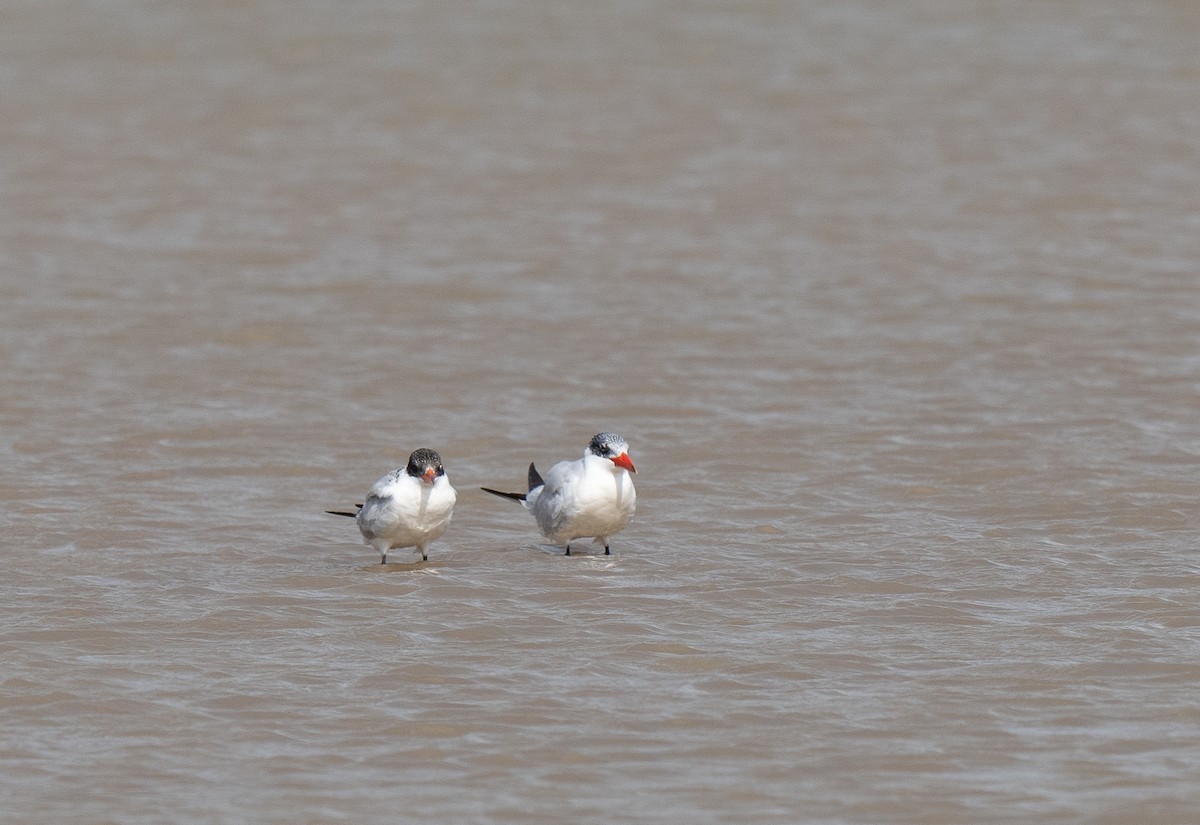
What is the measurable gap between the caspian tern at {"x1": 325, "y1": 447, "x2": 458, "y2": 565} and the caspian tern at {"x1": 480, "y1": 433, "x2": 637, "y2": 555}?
21.6 inches

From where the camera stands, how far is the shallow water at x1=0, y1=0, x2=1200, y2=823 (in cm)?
718

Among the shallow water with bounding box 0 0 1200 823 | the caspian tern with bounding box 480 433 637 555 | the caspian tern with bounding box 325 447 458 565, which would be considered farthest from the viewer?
the caspian tern with bounding box 480 433 637 555

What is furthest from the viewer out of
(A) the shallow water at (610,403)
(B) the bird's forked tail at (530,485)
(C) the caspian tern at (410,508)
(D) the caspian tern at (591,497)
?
(B) the bird's forked tail at (530,485)

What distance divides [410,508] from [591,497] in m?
0.94

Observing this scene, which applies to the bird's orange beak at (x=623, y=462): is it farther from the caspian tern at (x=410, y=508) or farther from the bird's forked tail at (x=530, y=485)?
the caspian tern at (x=410, y=508)

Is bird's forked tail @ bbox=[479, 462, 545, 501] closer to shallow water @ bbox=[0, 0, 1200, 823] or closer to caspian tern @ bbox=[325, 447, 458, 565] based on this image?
shallow water @ bbox=[0, 0, 1200, 823]

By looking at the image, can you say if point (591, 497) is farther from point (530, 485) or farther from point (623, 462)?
point (530, 485)

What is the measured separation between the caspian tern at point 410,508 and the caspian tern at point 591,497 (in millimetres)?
550

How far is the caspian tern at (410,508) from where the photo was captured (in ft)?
31.9

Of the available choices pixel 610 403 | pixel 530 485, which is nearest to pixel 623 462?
pixel 530 485

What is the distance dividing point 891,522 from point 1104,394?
3112 millimetres

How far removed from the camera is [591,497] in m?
10.0

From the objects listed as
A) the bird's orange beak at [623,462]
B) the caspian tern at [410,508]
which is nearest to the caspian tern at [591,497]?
the bird's orange beak at [623,462]

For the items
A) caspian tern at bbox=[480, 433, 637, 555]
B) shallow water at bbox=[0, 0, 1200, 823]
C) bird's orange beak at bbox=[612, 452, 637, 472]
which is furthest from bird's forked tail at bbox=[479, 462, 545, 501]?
bird's orange beak at bbox=[612, 452, 637, 472]
